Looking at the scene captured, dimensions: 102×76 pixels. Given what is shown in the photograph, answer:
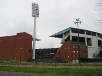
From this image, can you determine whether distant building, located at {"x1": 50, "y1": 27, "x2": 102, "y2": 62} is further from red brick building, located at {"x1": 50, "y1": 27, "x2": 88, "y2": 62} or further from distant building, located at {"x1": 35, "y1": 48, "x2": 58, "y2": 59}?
distant building, located at {"x1": 35, "y1": 48, "x2": 58, "y2": 59}

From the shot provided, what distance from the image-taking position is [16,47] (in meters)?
66.5

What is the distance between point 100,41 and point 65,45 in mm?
28004

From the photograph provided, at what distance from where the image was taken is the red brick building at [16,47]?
6469 centimetres

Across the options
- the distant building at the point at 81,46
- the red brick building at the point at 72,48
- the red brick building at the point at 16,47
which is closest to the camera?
the red brick building at the point at 72,48

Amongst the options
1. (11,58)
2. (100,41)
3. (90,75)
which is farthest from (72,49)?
(90,75)

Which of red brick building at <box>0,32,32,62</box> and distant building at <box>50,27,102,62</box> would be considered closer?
distant building at <box>50,27,102,62</box>

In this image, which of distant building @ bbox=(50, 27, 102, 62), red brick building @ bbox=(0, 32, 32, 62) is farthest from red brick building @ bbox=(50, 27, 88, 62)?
red brick building @ bbox=(0, 32, 32, 62)

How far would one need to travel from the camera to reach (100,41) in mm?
79688

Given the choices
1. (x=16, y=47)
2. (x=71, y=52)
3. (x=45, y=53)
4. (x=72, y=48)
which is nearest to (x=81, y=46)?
(x=72, y=48)

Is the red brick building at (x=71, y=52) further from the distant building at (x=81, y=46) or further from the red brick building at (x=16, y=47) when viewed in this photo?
the red brick building at (x=16, y=47)

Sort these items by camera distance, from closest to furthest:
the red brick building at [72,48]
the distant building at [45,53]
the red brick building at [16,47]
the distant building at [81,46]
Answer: the red brick building at [72,48] < the distant building at [81,46] < the red brick building at [16,47] < the distant building at [45,53]

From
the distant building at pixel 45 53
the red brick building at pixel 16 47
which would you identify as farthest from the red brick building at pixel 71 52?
the red brick building at pixel 16 47

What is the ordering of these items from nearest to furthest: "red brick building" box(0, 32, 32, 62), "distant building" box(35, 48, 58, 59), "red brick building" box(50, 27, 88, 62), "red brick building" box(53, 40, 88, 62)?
"red brick building" box(53, 40, 88, 62) → "red brick building" box(50, 27, 88, 62) → "red brick building" box(0, 32, 32, 62) → "distant building" box(35, 48, 58, 59)

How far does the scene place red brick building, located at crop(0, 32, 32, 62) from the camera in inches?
2547
